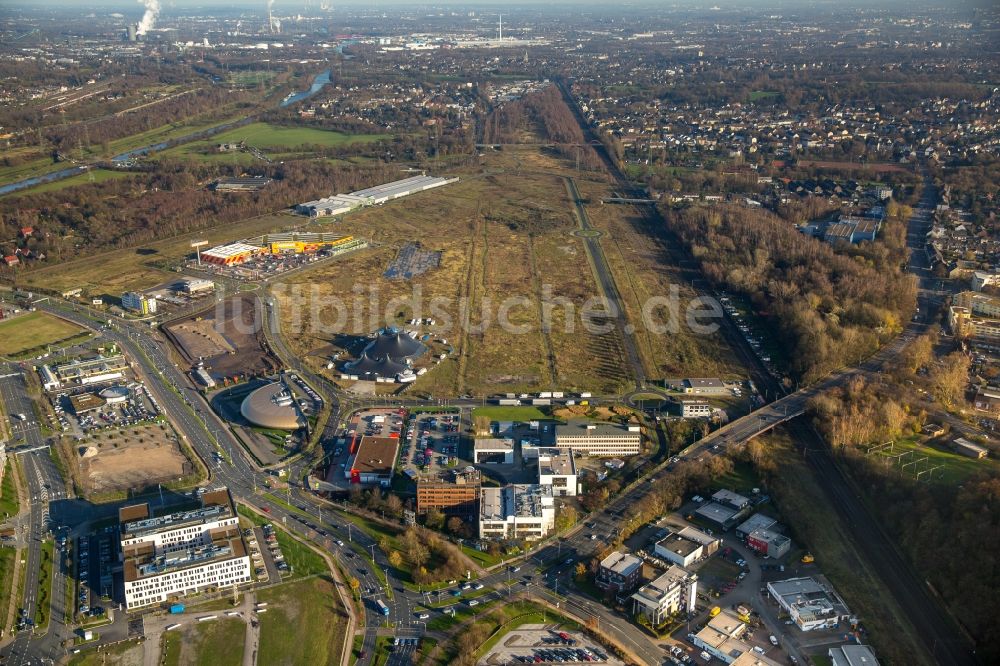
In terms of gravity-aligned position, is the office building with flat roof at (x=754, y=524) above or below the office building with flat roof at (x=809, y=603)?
above

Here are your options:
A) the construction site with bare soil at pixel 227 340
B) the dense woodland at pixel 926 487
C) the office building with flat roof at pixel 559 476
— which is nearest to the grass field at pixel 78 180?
the construction site with bare soil at pixel 227 340

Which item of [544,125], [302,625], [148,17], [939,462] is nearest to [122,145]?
[544,125]

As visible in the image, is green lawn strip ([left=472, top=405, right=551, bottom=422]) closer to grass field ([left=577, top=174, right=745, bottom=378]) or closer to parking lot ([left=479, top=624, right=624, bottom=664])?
grass field ([left=577, top=174, right=745, bottom=378])

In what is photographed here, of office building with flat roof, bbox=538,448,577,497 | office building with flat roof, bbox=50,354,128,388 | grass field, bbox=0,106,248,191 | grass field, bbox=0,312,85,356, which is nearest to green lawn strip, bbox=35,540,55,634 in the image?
office building with flat roof, bbox=50,354,128,388

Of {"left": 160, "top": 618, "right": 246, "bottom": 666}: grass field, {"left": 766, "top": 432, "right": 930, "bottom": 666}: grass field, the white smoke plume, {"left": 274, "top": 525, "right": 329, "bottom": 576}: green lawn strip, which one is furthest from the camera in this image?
the white smoke plume

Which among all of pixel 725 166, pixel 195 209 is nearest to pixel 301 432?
pixel 195 209

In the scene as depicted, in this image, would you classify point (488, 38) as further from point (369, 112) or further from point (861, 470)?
point (861, 470)

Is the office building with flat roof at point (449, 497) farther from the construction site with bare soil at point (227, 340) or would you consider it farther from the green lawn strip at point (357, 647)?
the construction site with bare soil at point (227, 340)
